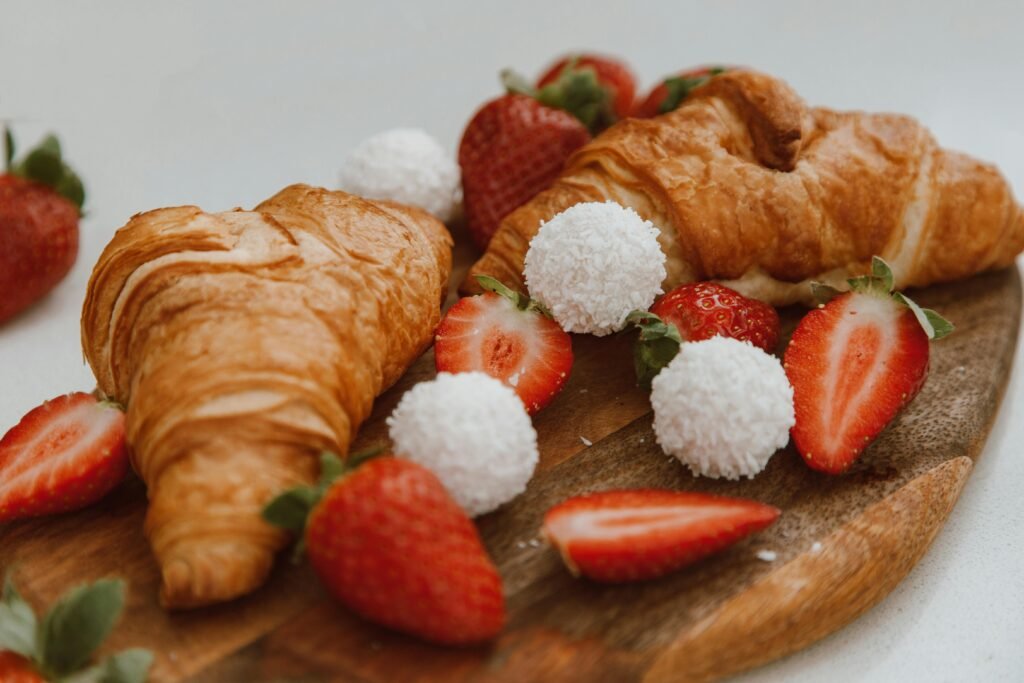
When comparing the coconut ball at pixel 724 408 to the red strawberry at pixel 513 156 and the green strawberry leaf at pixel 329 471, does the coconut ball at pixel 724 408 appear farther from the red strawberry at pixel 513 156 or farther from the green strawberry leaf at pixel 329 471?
the red strawberry at pixel 513 156

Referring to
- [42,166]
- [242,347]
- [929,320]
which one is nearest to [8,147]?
[42,166]

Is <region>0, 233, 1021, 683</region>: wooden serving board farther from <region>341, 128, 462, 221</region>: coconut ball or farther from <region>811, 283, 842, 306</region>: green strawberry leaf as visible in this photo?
<region>341, 128, 462, 221</region>: coconut ball

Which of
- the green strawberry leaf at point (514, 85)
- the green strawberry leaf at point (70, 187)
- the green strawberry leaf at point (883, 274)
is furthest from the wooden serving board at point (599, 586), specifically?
the green strawberry leaf at point (70, 187)

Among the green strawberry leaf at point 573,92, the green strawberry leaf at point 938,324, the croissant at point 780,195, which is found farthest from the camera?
the green strawberry leaf at point 573,92

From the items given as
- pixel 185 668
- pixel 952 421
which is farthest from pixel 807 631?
pixel 185 668

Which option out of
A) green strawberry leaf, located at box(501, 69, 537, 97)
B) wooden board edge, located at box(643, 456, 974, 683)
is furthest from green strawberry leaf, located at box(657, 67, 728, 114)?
wooden board edge, located at box(643, 456, 974, 683)

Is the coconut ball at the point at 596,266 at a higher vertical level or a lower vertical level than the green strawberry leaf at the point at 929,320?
higher
